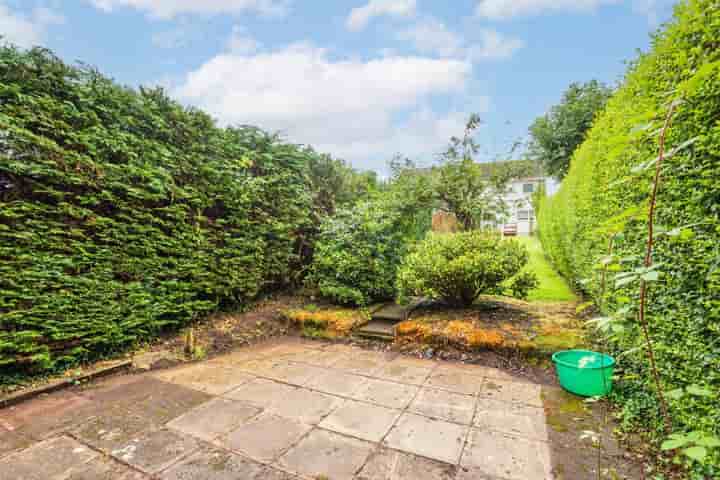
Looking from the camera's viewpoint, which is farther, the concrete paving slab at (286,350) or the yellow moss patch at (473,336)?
the concrete paving slab at (286,350)

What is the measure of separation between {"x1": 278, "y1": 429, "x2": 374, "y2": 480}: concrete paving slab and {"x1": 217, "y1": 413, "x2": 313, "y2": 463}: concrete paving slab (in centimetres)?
9

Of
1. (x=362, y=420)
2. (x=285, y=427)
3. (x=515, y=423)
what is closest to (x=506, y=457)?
(x=515, y=423)

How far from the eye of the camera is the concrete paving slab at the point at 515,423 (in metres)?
2.39

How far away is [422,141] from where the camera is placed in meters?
8.25

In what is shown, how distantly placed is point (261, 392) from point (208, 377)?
769 mm

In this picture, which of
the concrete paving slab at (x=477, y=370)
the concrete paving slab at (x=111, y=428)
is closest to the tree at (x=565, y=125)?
the concrete paving slab at (x=477, y=370)

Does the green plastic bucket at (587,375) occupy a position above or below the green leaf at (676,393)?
below

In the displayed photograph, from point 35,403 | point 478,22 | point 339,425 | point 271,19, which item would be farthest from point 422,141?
point 35,403

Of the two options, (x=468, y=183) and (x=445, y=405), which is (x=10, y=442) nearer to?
(x=445, y=405)

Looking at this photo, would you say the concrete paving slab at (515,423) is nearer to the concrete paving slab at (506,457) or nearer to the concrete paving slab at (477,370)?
the concrete paving slab at (506,457)

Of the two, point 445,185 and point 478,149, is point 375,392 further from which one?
point 478,149

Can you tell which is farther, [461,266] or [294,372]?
[461,266]

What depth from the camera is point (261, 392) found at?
3.10 m

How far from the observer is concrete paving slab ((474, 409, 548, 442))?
2393mm
